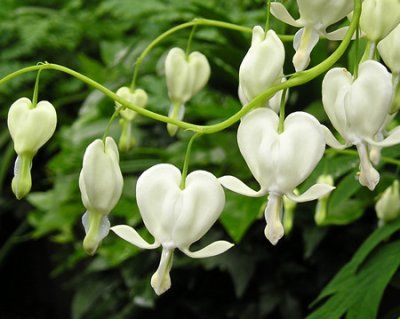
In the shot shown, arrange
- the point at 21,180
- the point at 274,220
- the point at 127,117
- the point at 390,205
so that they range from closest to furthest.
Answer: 1. the point at 274,220
2. the point at 21,180
3. the point at 127,117
4. the point at 390,205

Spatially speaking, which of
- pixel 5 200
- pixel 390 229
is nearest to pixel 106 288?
pixel 5 200

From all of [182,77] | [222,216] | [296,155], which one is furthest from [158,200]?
[222,216]

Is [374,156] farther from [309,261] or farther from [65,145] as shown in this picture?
[65,145]

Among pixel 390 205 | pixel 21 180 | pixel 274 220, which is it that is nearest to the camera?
pixel 274 220

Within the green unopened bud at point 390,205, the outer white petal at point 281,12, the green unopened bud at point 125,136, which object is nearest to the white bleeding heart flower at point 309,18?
the outer white petal at point 281,12

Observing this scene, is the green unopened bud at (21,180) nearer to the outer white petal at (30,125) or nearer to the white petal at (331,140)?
the outer white petal at (30,125)

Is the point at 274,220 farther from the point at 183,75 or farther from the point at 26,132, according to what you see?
the point at 183,75

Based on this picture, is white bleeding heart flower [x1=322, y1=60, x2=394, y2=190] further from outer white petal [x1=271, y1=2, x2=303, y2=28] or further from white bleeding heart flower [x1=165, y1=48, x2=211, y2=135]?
white bleeding heart flower [x1=165, y1=48, x2=211, y2=135]
